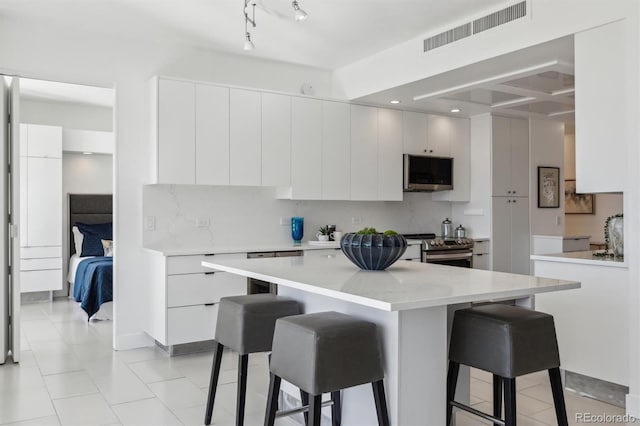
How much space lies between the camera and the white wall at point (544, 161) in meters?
6.47

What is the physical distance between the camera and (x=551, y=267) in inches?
144

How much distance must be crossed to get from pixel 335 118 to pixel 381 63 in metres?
0.75

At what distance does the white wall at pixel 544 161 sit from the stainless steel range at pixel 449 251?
43.3 inches

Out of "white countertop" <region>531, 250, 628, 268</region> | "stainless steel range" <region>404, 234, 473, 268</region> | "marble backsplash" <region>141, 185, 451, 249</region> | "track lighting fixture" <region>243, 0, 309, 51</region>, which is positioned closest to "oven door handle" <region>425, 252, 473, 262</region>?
"stainless steel range" <region>404, 234, 473, 268</region>

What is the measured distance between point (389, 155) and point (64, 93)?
416cm

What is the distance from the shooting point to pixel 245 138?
15.9 feet

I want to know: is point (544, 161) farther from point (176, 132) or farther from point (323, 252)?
point (176, 132)

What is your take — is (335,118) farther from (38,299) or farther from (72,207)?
(38,299)

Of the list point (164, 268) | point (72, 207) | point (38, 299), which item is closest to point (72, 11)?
point (164, 268)

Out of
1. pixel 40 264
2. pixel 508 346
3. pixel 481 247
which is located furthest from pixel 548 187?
pixel 40 264

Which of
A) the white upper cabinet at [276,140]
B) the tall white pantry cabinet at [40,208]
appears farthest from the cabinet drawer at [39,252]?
the white upper cabinet at [276,140]

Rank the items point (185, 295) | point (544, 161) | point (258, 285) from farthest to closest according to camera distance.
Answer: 1. point (544, 161)
2. point (258, 285)
3. point (185, 295)

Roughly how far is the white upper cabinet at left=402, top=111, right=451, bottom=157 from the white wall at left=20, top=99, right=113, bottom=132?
4420mm

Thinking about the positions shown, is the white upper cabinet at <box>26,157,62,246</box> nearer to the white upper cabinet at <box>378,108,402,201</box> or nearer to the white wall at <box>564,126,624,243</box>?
the white upper cabinet at <box>378,108,402,201</box>
